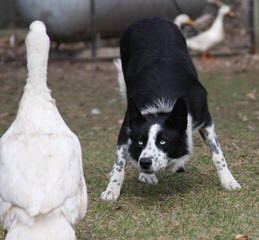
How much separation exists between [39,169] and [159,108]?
195 cm

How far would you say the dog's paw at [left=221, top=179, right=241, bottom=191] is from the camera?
606 cm

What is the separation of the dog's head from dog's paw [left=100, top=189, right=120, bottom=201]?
1.16 ft

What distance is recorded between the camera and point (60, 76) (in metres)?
12.8

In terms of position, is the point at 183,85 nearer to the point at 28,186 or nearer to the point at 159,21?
the point at 159,21

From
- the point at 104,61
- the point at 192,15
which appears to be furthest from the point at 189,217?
the point at 192,15

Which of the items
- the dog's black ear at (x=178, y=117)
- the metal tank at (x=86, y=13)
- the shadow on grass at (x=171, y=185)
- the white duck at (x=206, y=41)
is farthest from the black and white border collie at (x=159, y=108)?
the white duck at (x=206, y=41)

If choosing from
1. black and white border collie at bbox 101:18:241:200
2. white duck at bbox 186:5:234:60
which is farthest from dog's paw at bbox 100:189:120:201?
white duck at bbox 186:5:234:60

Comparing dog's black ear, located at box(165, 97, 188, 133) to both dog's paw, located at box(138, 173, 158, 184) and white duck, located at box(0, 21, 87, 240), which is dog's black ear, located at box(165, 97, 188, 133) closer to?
dog's paw, located at box(138, 173, 158, 184)

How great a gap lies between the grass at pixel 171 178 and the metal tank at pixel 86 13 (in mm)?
2272

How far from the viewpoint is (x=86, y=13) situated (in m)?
14.0

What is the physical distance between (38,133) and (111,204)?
1.55m

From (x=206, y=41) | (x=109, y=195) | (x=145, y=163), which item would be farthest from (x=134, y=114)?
(x=206, y=41)

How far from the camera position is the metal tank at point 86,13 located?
13.7 metres

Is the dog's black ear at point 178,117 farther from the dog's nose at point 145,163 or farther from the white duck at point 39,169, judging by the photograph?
the white duck at point 39,169
